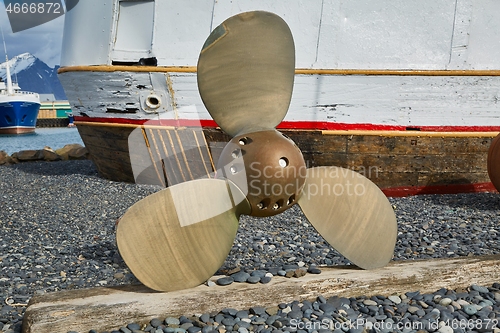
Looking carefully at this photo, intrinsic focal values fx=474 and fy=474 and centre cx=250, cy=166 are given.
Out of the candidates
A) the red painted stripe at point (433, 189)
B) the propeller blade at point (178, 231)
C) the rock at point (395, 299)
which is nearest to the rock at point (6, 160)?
the red painted stripe at point (433, 189)

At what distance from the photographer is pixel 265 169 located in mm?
2869

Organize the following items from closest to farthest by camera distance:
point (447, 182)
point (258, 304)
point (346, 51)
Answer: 1. point (258, 304)
2. point (346, 51)
3. point (447, 182)

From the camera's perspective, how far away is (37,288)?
12.2 ft

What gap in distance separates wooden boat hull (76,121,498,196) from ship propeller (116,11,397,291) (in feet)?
12.1

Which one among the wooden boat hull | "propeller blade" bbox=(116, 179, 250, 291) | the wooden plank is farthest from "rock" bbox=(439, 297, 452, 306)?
the wooden boat hull

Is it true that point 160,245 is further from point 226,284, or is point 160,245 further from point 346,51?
point 346,51

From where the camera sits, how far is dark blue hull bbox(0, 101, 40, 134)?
42.7 m

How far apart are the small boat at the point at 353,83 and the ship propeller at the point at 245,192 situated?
369cm

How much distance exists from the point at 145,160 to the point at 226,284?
506cm

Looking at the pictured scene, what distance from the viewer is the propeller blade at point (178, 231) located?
117 inches

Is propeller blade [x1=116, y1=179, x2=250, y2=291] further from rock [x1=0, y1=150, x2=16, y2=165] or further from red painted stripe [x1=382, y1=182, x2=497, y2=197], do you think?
rock [x1=0, y1=150, x2=16, y2=165]

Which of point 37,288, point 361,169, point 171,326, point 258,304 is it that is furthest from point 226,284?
point 361,169

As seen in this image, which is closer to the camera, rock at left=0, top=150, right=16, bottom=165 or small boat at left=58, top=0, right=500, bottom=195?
small boat at left=58, top=0, right=500, bottom=195

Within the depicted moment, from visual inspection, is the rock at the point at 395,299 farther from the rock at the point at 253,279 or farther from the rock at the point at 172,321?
the rock at the point at 172,321
